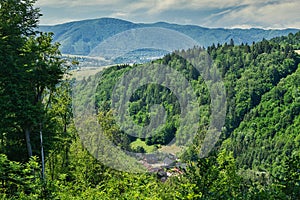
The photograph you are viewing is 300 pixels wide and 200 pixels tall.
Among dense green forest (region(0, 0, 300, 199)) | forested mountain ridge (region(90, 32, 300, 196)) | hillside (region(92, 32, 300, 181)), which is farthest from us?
hillside (region(92, 32, 300, 181))

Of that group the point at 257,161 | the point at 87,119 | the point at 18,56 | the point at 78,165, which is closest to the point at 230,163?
the point at 18,56

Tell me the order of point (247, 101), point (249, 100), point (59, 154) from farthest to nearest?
point (247, 101)
point (249, 100)
point (59, 154)

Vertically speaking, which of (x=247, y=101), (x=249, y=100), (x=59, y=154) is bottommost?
(x=247, y=101)

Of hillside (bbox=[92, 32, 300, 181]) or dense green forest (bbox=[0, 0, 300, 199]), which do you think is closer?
dense green forest (bbox=[0, 0, 300, 199])

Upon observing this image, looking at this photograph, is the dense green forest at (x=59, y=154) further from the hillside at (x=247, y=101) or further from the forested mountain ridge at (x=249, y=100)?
the hillside at (x=247, y=101)

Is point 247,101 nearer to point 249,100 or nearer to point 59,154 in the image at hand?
point 249,100

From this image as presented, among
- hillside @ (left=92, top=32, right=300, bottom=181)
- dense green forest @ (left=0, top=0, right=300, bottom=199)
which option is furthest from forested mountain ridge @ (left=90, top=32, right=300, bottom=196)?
dense green forest @ (left=0, top=0, right=300, bottom=199)

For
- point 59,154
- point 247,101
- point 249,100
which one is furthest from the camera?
point 247,101

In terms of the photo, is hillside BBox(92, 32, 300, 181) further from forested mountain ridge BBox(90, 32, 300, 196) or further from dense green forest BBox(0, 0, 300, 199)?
dense green forest BBox(0, 0, 300, 199)

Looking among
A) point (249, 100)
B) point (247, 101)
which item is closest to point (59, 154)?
point (249, 100)

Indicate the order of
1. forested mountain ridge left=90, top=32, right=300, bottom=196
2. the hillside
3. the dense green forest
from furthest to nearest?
the hillside < forested mountain ridge left=90, top=32, right=300, bottom=196 < the dense green forest

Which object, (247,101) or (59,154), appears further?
(247,101)

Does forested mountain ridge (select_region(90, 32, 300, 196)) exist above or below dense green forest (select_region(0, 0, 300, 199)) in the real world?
below

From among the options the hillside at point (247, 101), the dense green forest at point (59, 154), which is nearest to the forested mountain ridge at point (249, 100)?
the hillside at point (247, 101)
